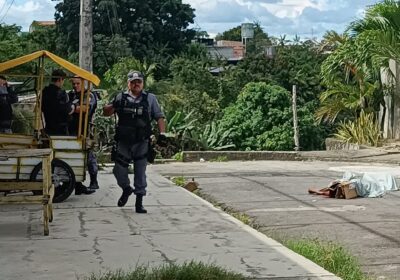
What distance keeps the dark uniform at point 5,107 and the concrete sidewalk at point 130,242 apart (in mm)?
1489

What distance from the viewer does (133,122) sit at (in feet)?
31.0

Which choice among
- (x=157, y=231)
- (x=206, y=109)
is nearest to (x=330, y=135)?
(x=206, y=109)

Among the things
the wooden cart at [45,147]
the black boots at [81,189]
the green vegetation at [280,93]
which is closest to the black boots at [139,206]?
the wooden cart at [45,147]

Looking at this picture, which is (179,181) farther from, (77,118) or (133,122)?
(133,122)

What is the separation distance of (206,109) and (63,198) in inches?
599

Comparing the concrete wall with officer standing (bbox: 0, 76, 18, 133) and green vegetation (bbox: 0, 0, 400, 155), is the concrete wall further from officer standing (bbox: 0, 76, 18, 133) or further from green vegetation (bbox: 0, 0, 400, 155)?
officer standing (bbox: 0, 76, 18, 133)

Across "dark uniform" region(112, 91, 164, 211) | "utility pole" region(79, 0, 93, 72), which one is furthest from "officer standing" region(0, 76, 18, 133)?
"utility pole" region(79, 0, 93, 72)

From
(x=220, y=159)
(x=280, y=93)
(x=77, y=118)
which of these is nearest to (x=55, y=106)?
(x=77, y=118)

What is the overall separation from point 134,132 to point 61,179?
61.4 inches

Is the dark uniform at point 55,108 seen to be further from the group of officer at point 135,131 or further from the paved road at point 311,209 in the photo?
the paved road at point 311,209

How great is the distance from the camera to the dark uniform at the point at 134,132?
9.43m

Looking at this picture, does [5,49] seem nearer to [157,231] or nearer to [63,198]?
[63,198]

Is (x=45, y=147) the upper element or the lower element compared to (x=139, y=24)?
lower

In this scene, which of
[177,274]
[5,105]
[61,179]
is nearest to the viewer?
[177,274]
